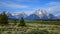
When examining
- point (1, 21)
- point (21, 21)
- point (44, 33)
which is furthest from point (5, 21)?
point (44, 33)

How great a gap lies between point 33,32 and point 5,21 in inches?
2196

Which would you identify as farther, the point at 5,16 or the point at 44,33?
the point at 5,16

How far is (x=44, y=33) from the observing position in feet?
80.3

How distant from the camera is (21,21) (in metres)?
70.3

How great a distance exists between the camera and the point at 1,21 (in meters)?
78.9

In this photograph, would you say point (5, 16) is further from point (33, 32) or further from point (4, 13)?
point (33, 32)

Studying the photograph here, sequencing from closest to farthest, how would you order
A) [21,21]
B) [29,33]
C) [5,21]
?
[29,33] < [21,21] < [5,21]

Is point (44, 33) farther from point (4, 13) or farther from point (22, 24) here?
point (4, 13)

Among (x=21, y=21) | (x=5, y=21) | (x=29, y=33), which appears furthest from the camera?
(x=5, y=21)

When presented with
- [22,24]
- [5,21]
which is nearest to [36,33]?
[22,24]

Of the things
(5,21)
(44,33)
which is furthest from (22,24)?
(44,33)

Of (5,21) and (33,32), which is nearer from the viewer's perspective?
(33,32)

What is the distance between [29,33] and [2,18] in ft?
186

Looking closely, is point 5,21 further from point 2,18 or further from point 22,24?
point 22,24
